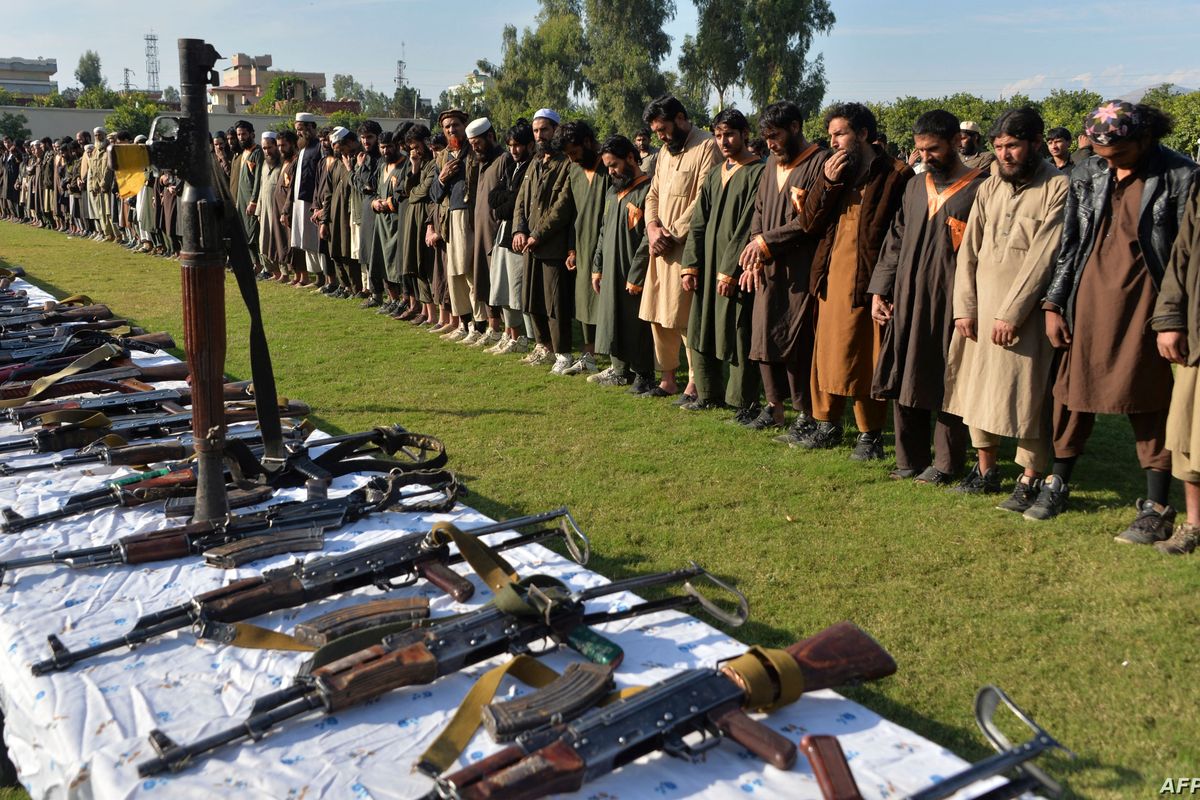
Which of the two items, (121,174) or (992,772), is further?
(121,174)

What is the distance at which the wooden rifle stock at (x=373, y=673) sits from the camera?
7.09ft

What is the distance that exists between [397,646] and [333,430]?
4155mm

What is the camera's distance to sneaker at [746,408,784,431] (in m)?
6.27

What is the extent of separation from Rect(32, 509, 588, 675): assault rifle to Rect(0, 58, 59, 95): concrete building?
130912 mm

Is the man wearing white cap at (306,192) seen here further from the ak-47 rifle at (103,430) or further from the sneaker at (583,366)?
the ak-47 rifle at (103,430)

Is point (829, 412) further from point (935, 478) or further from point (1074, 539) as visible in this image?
point (1074, 539)

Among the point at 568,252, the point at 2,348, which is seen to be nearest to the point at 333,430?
the point at 2,348

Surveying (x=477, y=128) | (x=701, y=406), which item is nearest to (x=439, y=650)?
(x=701, y=406)

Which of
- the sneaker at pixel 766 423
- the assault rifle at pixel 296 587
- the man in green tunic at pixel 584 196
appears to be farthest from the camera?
the man in green tunic at pixel 584 196

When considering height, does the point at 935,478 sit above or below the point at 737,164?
below

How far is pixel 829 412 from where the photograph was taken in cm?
572

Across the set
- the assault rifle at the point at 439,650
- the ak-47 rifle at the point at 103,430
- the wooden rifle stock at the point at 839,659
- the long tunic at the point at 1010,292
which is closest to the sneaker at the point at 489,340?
the ak-47 rifle at the point at 103,430

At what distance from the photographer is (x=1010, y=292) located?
14.9ft

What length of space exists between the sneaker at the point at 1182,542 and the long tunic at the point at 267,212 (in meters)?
11.4
